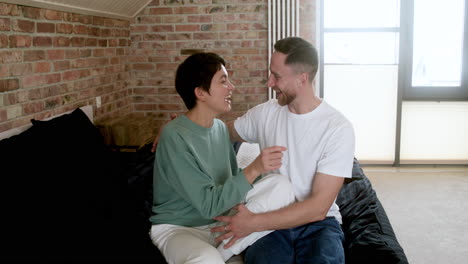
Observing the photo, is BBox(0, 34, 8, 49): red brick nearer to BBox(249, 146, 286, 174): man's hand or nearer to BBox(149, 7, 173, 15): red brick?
BBox(249, 146, 286, 174): man's hand

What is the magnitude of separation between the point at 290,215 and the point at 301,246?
14 centimetres

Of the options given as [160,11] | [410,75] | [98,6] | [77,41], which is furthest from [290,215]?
[410,75]

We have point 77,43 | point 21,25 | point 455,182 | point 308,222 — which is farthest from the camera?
point 455,182

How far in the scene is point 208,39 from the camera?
14.7 feet

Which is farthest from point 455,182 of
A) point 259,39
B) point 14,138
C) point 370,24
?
point 14,138

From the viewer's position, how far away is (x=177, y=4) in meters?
4.46

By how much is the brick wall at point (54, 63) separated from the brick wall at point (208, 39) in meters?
0.34

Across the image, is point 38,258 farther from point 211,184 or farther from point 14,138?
point 14,138

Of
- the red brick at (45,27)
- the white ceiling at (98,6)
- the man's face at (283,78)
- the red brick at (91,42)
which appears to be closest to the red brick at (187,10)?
the white ceiling at (98,6)

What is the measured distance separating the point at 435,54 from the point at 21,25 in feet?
12.1

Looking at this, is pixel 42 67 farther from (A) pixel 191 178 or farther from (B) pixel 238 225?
(B) pixel 238 225

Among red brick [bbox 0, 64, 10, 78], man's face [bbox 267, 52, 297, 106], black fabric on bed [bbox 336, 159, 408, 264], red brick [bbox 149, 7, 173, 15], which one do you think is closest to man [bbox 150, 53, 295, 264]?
man's face [bbox 267, 52, 297, 106]

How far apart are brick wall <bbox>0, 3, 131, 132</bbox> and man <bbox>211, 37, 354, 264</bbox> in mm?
1380

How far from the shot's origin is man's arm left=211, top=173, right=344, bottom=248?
1772 mm
